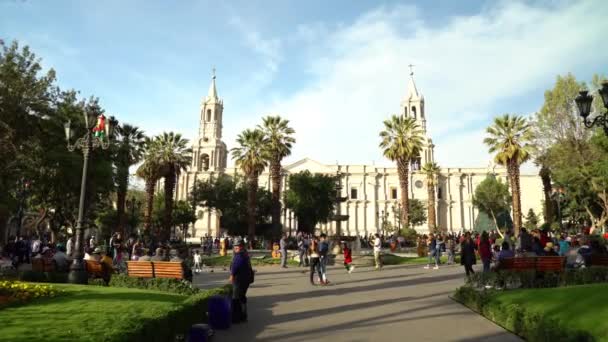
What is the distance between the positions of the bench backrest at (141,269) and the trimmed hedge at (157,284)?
0.15 meters

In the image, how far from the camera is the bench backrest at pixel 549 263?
34.3 ft

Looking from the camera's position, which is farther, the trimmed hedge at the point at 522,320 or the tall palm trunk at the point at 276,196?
the tall palm trunk at the point at 276,196

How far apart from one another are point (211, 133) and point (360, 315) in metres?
70.5

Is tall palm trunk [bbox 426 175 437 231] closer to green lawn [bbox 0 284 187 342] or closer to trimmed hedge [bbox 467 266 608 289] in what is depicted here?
trimmed hedge [bbox 467 266 608 289]

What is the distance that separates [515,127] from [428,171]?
60.3ft

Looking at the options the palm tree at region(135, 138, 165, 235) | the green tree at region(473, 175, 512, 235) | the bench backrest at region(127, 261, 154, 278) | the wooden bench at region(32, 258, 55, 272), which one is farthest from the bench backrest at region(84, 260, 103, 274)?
the green tree at region(473, 175, 512, 235)

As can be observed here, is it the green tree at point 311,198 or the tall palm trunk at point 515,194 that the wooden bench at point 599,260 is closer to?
the tall palm trunk at point 515,194

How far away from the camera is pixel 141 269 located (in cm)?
1041

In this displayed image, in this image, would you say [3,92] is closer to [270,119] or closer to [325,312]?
[325,312]

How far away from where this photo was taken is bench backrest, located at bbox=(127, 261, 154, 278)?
33.9 ft

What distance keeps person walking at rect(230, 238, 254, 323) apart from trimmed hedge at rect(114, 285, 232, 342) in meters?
0.43

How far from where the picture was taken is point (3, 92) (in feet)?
60.8

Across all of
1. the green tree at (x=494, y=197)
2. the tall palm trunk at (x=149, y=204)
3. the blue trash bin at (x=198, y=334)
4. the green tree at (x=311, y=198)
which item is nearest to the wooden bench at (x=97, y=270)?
the blue trash bin at (x=198, y=334)

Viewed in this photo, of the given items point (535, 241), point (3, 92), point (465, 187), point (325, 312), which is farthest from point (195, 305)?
point (465, 187)
